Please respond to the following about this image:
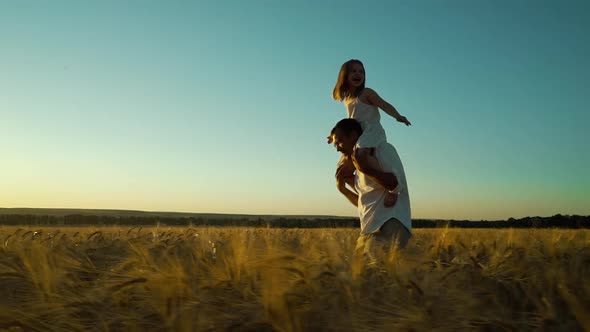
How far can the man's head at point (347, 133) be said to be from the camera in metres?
4.34

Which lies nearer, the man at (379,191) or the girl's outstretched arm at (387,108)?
the man at (379,191)

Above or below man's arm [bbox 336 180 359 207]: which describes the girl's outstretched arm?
above

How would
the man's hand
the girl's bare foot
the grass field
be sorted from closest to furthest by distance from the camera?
1. the grass field
2. the man's hand
3. the girl's bare foot

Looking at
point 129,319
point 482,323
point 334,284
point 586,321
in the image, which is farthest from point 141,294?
point 586,321

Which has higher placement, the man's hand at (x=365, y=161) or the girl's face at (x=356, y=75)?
the girl's face at (x=356, y=75)

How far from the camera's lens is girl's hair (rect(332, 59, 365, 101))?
4664mm

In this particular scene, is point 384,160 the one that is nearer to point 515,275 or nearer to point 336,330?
point 515,275

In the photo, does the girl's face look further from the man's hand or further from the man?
the man's hand

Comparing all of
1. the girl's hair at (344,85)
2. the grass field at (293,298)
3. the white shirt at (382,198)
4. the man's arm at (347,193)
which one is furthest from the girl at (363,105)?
the grass field at (293,298)

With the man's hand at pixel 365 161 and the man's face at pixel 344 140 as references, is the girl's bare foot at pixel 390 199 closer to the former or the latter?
the man's hand at pixel 365 161

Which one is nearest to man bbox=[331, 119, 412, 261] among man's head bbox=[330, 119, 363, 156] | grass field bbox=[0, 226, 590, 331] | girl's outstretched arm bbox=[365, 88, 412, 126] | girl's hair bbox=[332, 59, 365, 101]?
man's head bbox=[330, 119, 363, 156]

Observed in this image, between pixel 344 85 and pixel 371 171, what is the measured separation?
→ 1.08 m

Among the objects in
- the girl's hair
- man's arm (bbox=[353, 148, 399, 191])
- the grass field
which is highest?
the girl's hair

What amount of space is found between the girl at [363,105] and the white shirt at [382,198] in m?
0.11
